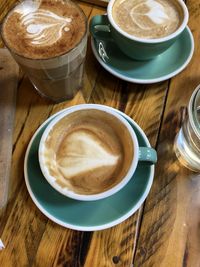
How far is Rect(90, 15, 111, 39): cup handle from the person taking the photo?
29.6 inches

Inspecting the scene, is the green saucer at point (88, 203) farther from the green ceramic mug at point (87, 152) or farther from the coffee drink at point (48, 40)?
the coffee drink at point (48, 40)

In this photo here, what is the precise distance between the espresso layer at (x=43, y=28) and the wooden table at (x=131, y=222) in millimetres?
140

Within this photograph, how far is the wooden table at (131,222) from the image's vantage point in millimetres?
595

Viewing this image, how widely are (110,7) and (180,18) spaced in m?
0.16

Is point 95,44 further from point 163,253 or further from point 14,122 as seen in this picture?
point 163,253

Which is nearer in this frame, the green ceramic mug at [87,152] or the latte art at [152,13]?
the green ceramic mug at [87,152]

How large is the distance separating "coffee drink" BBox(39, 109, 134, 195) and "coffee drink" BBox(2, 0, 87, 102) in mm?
106

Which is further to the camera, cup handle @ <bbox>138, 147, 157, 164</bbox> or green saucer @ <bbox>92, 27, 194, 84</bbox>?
green saucer @ <bbox>92, 27, 194, 84</bbox>

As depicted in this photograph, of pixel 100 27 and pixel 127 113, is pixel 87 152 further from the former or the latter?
pixel 100 27

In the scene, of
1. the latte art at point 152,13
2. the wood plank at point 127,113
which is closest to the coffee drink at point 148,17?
the latte art at point 152,13

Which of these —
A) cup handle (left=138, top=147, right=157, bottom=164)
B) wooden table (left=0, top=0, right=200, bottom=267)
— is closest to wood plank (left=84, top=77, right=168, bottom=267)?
wooden table (left=0, top=0, right=200, bottom=267)

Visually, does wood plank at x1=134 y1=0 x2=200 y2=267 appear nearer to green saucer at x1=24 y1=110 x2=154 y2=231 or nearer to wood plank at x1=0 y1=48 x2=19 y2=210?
green saucer at x1=24 y1=110 x2=154 y2=231

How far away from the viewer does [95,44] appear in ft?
2.61

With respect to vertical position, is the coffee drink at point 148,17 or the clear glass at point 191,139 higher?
the coffee drink at point 148,17
